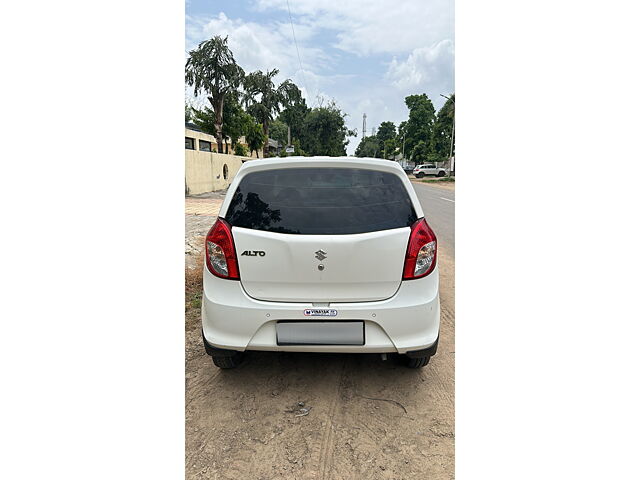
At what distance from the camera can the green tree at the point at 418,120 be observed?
57.9 metres

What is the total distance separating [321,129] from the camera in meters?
51.2

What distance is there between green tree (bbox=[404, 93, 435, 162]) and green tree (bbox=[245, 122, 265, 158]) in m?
31.4

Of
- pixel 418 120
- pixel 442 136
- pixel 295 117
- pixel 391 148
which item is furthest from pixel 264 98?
pixel 391 148

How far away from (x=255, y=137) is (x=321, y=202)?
30742 millimetres

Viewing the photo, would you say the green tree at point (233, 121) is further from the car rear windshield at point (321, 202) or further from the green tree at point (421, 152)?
the green tree at point (421, 152)

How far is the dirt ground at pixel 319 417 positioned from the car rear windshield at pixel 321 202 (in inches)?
45.3

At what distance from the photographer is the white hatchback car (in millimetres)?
2312

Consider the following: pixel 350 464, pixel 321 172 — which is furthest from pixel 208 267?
pixel 350 464

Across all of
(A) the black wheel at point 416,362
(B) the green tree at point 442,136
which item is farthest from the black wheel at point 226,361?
(B) the green tree at point 442,136

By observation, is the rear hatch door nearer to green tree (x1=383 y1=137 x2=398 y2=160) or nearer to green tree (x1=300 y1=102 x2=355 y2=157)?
green tree (x1=300 y1=102 x2=355 y2=157)

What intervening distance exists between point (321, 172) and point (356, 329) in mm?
1034

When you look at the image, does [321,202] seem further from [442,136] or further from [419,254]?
[442,136]

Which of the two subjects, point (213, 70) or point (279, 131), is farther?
point (279, 131)

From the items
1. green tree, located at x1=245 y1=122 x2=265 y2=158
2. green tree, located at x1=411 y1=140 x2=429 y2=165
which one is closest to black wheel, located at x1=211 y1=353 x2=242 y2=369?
green tree, located at x1=245 y1=122 x2=265 y2=158
